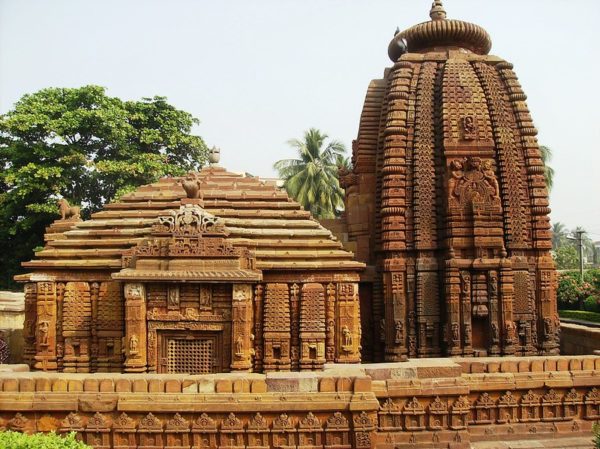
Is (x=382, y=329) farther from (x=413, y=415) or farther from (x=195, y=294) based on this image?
(x=195, y=294)

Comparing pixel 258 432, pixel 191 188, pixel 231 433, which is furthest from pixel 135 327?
pixel 258 432

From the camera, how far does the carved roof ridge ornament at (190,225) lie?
32.1ft

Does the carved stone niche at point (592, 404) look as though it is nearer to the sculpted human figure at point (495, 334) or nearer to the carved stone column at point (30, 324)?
the sculpted human figure at point (495, 334)

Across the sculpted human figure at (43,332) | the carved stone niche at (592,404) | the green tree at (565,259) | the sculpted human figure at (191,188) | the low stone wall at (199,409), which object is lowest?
the carved stone niche at (592,404)

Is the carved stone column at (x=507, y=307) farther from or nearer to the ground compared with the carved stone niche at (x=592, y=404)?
farther from the ground

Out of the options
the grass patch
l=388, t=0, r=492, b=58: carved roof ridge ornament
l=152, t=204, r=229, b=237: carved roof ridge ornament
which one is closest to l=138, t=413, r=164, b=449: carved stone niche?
l=152, t=204, r=229, b=237: carved roof ridge ornament

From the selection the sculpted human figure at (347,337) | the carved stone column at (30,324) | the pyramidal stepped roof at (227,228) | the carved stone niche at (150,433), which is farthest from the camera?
the carved stone column at (30,324)

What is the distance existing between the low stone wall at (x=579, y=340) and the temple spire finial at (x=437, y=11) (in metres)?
8.76

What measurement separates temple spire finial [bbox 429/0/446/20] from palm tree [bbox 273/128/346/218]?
1725 cm

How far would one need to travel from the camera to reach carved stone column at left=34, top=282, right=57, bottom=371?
10.3m

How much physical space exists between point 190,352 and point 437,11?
11.0 meters

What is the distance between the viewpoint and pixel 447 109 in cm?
1212

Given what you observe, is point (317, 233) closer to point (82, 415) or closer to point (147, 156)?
point (82, 415)

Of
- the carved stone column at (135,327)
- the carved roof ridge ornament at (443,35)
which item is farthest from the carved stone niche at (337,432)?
the carved roof ridge ornament at (443,35)
